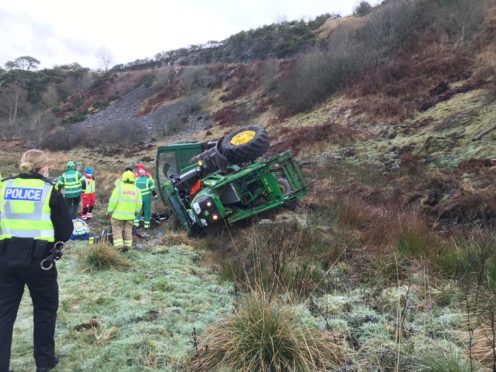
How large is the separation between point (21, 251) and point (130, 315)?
1576mm

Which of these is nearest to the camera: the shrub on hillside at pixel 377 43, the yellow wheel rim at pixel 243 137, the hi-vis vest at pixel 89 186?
the yellow wheel rim at pixel 243 137

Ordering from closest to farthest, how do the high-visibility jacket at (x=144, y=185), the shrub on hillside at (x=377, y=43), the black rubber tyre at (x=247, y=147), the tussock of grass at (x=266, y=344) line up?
1. the tussock of grass at (x=266, y=344)
2. the black rubber tyre at (x=247, y=147)
3. the high-visibility jacket at (x=144, y=185)
4. the shrub on hillside at (x=377, y=43)

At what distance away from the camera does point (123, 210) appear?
755 cm

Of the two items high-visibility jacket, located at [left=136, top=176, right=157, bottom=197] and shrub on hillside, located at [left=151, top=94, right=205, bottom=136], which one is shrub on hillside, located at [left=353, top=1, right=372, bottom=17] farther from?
high-visibility jacket, located at [left=136, top=176, right=157, bottom=197]

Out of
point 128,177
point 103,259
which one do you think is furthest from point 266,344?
point 128,177

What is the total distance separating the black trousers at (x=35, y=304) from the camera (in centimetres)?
325

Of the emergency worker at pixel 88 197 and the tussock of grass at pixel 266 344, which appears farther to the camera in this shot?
the emergency worker at pixel 88 197

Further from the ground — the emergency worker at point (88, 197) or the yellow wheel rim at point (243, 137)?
the yellow wheel rim at point (243, 137)

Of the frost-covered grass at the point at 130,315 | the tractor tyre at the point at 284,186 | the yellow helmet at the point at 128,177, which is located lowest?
the frost-covered grass at the point at 130,315

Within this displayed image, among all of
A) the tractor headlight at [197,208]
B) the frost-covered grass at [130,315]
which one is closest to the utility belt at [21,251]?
the frost-covered grass at [130,315]

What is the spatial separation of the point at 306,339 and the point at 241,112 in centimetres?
2639

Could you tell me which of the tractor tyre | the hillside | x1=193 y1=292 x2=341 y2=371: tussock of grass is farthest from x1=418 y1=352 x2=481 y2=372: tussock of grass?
the tractor tyre

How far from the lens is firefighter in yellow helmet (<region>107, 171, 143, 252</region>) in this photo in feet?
24.7

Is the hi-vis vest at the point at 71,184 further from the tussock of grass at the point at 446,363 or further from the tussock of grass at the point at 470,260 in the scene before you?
the tussock of grass at the point at 446,363
